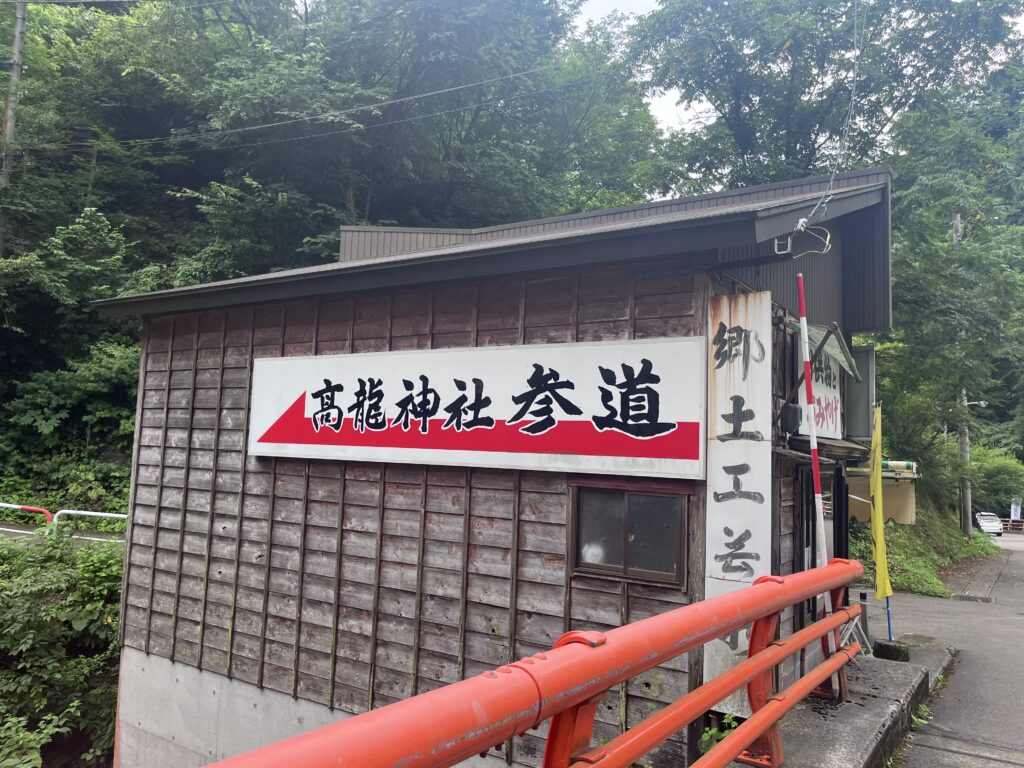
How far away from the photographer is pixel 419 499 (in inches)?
263

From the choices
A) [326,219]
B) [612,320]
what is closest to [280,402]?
[612,320]

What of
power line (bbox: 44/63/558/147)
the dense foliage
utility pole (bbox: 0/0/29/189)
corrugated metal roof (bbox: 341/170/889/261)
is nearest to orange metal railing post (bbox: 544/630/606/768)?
corrugated metal roof (bbox: 341/170/889/261)

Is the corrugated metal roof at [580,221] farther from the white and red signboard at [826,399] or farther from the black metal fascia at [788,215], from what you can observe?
the white and red signboard at [826,399]

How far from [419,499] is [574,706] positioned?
190 inches

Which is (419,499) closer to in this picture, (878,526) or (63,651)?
(878,526)

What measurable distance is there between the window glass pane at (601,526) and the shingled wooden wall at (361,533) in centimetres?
18

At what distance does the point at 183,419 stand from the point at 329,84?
15540 millimetres

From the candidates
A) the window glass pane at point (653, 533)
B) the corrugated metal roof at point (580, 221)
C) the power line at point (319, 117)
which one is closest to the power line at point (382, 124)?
the power line at point (319, 117)

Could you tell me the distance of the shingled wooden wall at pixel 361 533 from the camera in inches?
227

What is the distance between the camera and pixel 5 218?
2084cm

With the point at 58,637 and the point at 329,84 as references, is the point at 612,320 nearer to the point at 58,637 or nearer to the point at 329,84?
the point at 58,637

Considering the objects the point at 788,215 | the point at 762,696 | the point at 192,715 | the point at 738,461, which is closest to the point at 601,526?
the point at 738,461

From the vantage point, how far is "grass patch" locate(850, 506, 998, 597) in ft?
50.2

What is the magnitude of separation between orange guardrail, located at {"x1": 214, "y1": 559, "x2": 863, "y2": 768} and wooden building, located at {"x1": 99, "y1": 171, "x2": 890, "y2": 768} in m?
1.69
